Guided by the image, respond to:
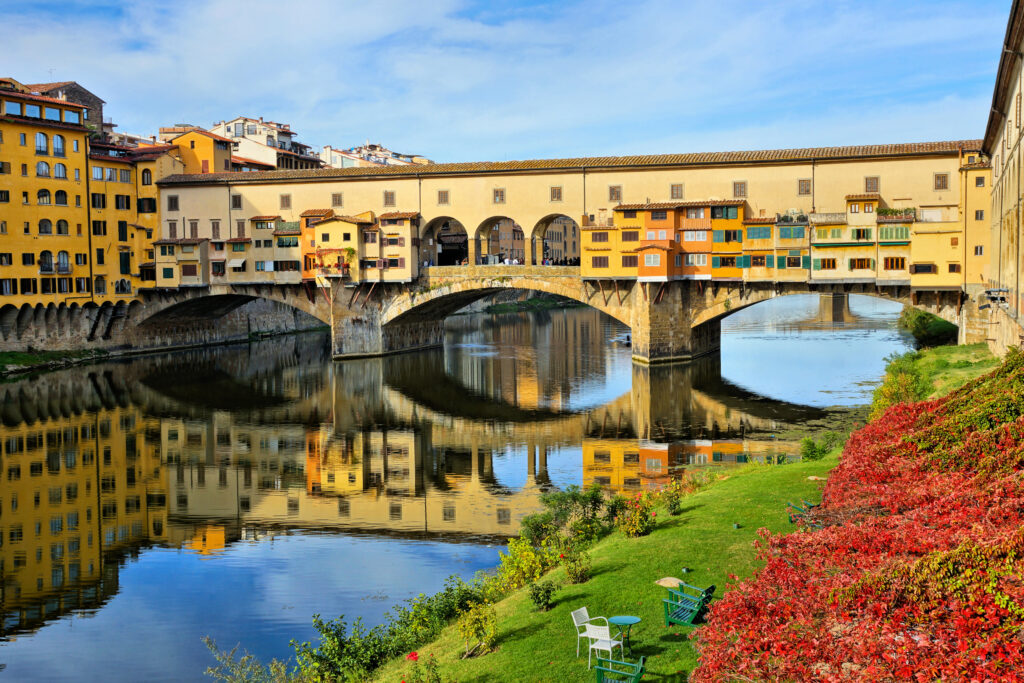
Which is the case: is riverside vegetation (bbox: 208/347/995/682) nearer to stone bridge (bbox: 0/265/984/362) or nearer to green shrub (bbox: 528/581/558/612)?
green shrub (bbox: 528/581/558/612)

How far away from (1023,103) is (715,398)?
66.2 ft

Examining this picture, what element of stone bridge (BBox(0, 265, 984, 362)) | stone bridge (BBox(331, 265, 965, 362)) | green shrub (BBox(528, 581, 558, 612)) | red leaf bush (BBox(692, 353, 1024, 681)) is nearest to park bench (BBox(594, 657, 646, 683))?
red leaf bush (BBox(692, 353, 1024, 681))

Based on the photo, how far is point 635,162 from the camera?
52.6 meters

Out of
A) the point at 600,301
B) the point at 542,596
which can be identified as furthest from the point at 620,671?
the point at 600,301

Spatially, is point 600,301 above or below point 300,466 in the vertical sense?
above

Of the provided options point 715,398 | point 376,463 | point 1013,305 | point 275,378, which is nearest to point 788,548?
point 1013,305

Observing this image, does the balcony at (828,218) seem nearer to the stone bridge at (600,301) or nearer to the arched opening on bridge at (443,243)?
the stone bridge at (600,301)

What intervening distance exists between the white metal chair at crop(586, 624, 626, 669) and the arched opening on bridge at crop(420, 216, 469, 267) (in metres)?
46.6

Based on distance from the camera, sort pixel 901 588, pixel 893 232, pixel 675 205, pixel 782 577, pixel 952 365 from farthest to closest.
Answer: pixel 675 205 → pixel 893 232 → pixel 952 365 → pixel 782 577 → pixel 901 588

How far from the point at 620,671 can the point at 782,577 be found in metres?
2.83

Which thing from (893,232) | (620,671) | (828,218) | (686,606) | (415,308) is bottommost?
(620,671)

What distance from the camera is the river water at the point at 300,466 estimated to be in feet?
60.0

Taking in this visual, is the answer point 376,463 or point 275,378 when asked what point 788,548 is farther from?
point 275,378

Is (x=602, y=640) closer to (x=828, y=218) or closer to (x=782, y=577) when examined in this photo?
(x=782, y=577)
